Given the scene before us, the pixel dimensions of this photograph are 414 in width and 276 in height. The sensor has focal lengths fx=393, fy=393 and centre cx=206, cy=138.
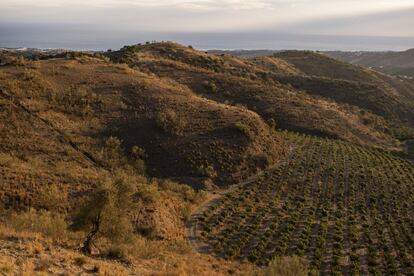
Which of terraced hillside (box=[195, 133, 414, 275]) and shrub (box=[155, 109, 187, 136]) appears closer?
terraced hillside (box=[195, 133, 414, 275])

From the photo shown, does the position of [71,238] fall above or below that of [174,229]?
above

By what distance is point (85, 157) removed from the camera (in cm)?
3372

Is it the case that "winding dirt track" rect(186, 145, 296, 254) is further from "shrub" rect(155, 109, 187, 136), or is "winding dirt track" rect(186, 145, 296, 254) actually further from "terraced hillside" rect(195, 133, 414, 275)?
"shrub" rect(155, 109, 187, 136)

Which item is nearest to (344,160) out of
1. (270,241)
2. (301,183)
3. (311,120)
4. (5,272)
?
(301,183)

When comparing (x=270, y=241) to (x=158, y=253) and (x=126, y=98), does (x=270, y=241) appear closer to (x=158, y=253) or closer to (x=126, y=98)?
(x=158, y=253)

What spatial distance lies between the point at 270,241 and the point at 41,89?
2927 cm

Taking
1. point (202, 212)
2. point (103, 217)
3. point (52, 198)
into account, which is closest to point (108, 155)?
point (52, 198)

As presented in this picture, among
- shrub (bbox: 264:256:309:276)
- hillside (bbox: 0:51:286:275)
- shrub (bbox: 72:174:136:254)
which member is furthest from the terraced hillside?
shrub (bbox: 72:174:136:254)

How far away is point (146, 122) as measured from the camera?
41.5 m

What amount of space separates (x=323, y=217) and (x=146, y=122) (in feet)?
66.7

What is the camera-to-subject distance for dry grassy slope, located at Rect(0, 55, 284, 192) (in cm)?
3675

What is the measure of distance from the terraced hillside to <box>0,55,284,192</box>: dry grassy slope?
418 centimetres

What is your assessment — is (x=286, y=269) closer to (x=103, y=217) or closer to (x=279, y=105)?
(x=103, y=217)

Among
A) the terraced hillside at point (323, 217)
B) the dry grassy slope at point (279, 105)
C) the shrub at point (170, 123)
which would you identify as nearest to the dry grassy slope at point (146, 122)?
the shrub at point (170, 123)
